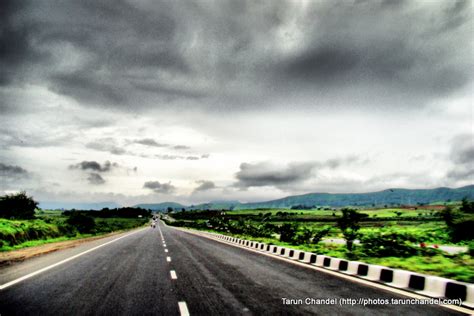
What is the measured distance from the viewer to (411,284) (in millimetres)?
8758

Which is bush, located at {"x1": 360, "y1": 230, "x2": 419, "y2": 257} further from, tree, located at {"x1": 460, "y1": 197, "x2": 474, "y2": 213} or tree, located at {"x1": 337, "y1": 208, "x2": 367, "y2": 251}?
tree, located at {"x1": 460, "y1": 197, "x2": 474, "y2": 213}

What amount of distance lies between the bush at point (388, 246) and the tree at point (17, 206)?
→ 6264 centimetres

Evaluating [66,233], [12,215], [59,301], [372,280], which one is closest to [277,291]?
[372,280]

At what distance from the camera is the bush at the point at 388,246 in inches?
563

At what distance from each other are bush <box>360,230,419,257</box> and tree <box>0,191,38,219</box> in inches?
2466

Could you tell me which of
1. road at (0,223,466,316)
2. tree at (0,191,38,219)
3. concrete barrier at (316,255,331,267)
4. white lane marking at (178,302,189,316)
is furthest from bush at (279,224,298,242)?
tree at (0,191,38,219)

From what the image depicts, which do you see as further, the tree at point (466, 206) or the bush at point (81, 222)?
the bush at point (81, 222)

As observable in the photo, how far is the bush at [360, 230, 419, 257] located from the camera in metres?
14.3

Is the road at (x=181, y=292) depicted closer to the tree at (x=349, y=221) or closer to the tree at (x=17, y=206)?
the tree at (x=349, y=221)

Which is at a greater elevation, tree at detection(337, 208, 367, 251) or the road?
tree at detection(337, 208, 367, 251)

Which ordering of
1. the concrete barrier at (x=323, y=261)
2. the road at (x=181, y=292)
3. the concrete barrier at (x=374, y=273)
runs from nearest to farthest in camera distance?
the road at (x=181, y=292)
the concrete barrier at (x=374, y=273)
the concrete barrier at (x=323, y=261)

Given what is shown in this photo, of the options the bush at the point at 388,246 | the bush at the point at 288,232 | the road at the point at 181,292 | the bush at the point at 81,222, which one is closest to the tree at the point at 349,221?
the bush at the point at 388,246

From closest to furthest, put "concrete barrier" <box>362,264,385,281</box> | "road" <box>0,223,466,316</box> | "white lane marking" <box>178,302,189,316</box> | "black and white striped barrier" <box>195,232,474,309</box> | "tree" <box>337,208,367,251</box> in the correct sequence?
"white lane marking" <box>178,302,189,316</box> → "road" <box>0,223,466,316</box> → "black and white striped barrier" <box>195,232,474,309</box> → "concrete barrier" <box>362,264,385,281</box> → "tree" <box>337,208,367,251</box>

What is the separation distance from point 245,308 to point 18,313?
3.69m
